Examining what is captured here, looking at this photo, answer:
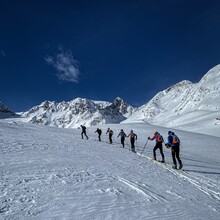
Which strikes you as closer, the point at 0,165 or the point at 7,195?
the point at 7,195

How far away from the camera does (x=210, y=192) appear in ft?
23.7

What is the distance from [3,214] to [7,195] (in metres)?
0.93

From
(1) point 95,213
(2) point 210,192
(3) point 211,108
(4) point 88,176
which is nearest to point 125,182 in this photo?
(4) point 88,176

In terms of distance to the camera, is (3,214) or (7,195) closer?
(3,214)

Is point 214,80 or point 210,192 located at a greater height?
point 214,80

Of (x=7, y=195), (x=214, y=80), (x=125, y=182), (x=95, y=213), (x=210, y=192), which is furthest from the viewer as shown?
(x=214, y=80)

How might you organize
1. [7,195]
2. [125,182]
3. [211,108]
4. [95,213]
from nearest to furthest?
[95,213] → [7,195] → [125,182] → [211,108]

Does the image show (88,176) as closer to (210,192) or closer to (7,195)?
(7,195)

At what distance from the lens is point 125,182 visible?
6.71 m

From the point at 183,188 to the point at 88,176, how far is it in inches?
145

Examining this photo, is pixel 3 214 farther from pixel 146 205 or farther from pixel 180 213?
pixel 180 213

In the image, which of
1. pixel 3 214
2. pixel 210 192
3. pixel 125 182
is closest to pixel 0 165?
pixel 3 214

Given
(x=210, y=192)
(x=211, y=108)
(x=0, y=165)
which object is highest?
(x=211, y=108)

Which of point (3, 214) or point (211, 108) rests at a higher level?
point (211, 108)
